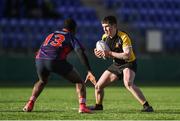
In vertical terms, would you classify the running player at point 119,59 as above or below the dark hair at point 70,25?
below

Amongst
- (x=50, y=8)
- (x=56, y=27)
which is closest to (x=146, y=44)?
(x=56, y=27)

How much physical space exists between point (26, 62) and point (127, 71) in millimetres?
14053

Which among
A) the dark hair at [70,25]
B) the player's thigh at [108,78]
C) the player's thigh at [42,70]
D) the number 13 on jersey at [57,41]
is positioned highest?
the dark hair at [70,25]

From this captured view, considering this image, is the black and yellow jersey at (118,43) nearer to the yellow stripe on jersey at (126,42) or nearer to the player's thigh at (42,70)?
the yellow stripe on jersey at (126,42)

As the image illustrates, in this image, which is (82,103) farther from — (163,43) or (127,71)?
(163,43)

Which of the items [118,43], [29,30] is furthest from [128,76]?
[29,30]

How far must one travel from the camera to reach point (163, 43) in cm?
2850

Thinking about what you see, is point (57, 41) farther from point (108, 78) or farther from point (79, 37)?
point (79, 37)

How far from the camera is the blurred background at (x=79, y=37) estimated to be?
2683 cm

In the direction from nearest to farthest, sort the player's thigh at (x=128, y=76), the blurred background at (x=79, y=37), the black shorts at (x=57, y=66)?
the black shorts at (x=57, y=66) < the player's thigh at (x=128, y=76) < the blurred background at (x=79, y=37)

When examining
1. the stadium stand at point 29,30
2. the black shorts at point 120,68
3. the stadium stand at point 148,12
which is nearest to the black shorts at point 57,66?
the black shorts at point 120,68

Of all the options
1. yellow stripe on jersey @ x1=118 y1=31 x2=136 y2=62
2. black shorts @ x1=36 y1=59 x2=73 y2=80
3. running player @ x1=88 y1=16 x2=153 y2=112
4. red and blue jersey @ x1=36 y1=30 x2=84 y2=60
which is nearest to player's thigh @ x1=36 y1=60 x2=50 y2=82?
black shorts @ x1=36 y1=59 x2=73 y2=80

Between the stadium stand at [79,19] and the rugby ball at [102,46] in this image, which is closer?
the rugby ball at [102,46]

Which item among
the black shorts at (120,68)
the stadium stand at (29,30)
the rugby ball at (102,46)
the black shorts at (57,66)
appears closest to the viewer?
the black shorts at (57,66)
